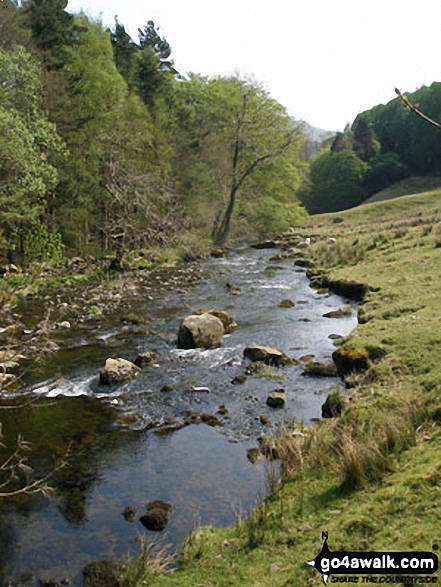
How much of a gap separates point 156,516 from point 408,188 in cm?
8494

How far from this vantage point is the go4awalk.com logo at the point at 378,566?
4055mm

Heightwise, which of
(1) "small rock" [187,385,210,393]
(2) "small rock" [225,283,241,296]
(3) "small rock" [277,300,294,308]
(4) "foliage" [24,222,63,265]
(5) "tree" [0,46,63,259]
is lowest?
(1) "small rock" [187,385,210,393]

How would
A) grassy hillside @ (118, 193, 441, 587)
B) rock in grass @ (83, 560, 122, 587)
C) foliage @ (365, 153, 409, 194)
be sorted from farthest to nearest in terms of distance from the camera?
foliage @ (365, 153, 409, 194) < rock in grass @ (83, 560, 122, 587) < grassy hillside @ (118, 193, 441, 587)

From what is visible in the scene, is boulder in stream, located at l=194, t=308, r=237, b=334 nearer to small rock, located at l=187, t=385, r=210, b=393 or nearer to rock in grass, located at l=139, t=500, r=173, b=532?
small rock, located at l=187, t=385, r=210, b=393

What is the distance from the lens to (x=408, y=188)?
82625 millimetres

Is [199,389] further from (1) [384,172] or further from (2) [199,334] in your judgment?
(1) [384,172]

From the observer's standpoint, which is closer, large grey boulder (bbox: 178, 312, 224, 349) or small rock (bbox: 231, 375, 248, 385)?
small rock (bbox: 231, 375, 248, 385)

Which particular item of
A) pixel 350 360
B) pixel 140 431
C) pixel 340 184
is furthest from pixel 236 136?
pixel 340 184

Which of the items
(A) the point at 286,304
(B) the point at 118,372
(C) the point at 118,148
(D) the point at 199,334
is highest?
(C) the point at 118,148

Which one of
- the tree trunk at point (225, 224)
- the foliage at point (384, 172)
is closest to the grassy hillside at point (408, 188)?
the foliage at point (384, 172)

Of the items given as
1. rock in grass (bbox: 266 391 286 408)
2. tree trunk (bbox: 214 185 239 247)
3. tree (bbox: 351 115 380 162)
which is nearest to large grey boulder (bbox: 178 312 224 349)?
rock in grass (bbox: 266 391 286 408)

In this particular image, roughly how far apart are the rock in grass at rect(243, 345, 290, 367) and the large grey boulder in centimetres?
150

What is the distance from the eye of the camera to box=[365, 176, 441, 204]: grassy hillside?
80312 mm

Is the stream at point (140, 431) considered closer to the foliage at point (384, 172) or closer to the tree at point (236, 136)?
the tree at point (236, 136)
